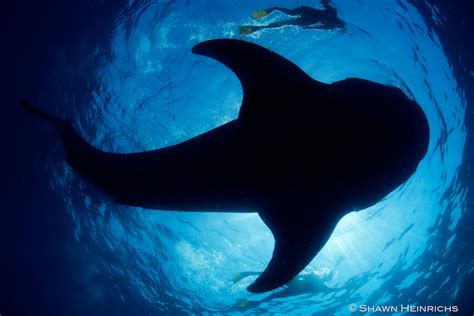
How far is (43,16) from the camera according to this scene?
11.0 metres

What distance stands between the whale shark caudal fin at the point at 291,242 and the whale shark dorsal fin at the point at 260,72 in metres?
1.21

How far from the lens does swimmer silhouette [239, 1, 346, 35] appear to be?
28.5 feet

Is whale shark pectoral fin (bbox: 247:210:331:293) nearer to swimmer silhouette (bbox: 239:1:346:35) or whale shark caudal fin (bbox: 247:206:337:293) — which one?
whale shark caudal fin (bbox: 247:206:337:293)

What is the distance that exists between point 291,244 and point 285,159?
1.09 meters

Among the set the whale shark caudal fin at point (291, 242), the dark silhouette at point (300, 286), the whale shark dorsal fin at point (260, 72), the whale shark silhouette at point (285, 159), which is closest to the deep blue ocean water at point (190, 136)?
the dark silhouette at point (300, 286)

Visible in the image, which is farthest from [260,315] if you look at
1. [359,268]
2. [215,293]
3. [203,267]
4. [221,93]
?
[221,93]

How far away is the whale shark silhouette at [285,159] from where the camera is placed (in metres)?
2.80

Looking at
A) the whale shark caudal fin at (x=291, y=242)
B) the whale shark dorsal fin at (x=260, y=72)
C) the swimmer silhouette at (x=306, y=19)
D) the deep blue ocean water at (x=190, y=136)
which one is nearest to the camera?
the whale shark dorsal fin at (x=260, y=72)

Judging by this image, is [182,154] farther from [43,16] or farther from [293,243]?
[43,16]

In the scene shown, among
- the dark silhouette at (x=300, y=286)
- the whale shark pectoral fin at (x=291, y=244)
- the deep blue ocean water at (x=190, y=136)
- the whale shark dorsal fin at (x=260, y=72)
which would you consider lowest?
the whale shark pectoral fin at (x=291, y=244)

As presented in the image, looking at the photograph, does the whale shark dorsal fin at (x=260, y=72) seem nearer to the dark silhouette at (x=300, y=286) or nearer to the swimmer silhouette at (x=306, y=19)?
the swimmer silhouette at (x=306, y=19)

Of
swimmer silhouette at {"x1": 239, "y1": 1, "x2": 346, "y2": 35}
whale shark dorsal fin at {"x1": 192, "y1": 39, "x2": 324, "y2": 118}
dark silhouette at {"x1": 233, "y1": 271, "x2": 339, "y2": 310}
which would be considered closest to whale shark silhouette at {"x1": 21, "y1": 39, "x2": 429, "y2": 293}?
whale shark dorsal fin at {"x1": 192, "y1": 39, "x2": 324, "y2": 118}

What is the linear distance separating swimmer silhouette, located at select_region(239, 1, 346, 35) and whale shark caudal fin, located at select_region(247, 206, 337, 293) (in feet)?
23.3

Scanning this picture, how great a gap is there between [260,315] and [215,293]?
163 inches
